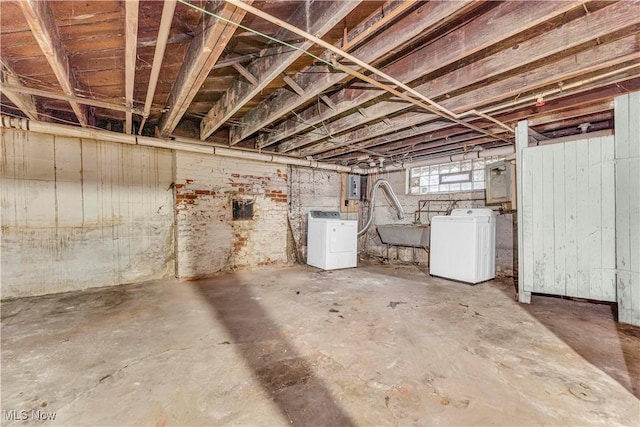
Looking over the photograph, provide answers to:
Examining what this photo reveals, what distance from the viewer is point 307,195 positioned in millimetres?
5660

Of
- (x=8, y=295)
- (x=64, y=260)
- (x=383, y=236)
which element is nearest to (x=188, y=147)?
(x=64, y=260)

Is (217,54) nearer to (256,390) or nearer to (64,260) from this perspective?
(256,390)

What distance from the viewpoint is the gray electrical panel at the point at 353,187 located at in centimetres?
595

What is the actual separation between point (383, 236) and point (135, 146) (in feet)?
14.7

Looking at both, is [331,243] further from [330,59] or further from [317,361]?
[330,59]

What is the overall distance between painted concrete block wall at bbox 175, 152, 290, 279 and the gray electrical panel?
1.45m

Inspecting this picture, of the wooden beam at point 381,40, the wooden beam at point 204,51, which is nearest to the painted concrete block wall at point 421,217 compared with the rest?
the wooden beam at point 381,40

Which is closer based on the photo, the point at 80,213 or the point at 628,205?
the point at 628,205

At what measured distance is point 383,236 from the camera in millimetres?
5555

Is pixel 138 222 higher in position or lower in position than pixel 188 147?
lower

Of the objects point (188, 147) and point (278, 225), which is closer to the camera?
point (188, 147)

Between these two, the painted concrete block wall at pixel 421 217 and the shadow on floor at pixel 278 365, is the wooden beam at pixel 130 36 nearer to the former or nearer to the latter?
the shadow on floor at pixel 278 365

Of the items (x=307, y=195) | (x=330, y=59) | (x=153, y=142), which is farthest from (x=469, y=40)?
(x=307, y=195)

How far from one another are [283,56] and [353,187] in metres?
4.16
